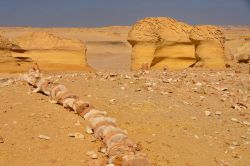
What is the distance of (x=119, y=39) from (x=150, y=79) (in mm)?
51311

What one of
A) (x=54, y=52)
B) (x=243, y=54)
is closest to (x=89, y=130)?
(x=54, y=52)

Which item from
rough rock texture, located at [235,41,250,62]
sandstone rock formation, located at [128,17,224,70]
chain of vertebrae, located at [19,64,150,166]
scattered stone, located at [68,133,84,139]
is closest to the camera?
chain of vertebrae, located at [19,64,150,166]

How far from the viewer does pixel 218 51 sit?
15.2m

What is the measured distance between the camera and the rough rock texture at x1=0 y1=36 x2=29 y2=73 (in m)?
15.8

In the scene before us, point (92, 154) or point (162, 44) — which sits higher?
point (162, 44)

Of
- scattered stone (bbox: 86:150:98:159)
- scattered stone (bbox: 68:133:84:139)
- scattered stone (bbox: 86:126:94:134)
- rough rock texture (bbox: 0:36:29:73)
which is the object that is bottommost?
scattered stone (bbox: 86:150:98:159)

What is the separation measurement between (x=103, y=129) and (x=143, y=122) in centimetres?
83

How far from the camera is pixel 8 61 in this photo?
15.9 metres

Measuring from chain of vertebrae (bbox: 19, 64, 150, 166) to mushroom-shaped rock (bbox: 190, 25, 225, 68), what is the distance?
8957 mm

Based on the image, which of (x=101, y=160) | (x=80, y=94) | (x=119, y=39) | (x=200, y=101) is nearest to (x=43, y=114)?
(x=80, y=94)

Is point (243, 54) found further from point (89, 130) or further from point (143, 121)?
point (89, 130)

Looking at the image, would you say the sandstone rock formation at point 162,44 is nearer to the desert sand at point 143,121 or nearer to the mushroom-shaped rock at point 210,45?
the mushroom-shaped rock at point 210,45

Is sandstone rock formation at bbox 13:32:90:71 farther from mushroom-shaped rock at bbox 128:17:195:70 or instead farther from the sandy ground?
the sandy ground

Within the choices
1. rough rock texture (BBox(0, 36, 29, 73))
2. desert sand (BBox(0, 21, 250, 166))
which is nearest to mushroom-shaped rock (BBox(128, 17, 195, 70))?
rough rock texture (BBox(0, 36, 29, 73))
